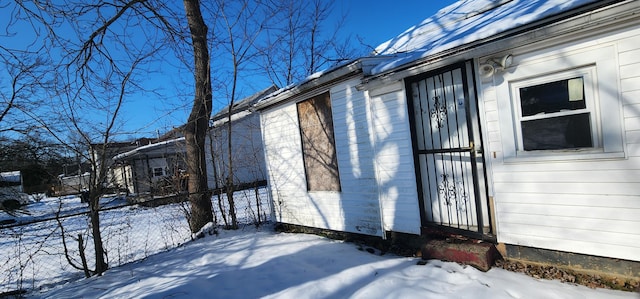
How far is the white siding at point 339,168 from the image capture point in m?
5.02

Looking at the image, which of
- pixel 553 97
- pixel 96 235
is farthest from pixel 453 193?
pixel 96 235

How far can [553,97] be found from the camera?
3.19 metres

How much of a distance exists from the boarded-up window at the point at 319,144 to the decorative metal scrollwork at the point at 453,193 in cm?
189

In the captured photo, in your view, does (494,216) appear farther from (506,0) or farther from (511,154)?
(506,0)

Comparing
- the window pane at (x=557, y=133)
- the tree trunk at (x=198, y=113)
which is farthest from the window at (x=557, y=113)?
the tree trunk at (x=198, y=113)

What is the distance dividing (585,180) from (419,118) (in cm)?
195

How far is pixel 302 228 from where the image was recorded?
6.60 meters

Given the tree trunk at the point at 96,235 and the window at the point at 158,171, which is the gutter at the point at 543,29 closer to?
the tree trunk at the point at 96,235

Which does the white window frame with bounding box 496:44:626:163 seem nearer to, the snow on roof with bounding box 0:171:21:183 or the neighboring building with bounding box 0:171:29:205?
the neighboring building with bounding box 0:171:29:205

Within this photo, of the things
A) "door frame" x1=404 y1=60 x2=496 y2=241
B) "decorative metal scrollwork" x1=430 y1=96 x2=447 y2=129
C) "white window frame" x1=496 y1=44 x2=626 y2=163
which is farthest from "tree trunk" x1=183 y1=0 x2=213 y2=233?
"white window frame" x1=496 y1=44 x2=626 y2=163

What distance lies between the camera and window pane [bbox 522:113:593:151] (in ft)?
10.00

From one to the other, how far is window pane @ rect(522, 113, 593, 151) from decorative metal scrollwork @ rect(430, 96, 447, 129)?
0.95 m

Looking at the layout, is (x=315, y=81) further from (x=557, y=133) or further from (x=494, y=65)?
(x=557, y=133)

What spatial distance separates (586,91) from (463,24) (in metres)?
2.26
